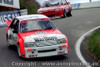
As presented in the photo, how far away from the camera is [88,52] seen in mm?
10375

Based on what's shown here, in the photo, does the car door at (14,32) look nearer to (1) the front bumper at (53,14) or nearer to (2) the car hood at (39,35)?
(2) the car hood at (39,35)

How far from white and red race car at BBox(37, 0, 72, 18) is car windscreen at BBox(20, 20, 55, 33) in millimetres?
11718

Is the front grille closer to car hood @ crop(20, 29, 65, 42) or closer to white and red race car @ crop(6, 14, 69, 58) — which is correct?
white and red race car @ crop(6, 14, 69, 58)

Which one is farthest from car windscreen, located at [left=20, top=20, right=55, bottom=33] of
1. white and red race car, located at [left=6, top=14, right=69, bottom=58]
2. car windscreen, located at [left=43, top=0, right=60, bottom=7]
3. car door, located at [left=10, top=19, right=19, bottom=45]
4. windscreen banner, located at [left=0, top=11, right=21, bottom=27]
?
car windscreen, located at [left=43, top=0, right=60, bottom=7]

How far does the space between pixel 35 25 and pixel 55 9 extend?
12.1 meters

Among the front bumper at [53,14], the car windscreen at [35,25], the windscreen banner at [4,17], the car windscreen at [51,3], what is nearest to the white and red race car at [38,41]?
the car windscreen at [35,25]

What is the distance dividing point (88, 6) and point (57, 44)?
94.0ft

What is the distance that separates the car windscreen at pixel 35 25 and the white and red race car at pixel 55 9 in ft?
38.4

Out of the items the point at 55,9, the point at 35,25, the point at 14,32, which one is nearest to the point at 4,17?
the point at 55,9

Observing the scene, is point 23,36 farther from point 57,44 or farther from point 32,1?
point 32,1

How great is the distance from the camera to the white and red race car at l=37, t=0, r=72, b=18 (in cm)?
2200

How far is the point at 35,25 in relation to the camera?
10.1m

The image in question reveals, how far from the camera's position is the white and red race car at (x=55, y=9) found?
2200 cm

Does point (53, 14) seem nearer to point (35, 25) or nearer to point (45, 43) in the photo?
point (35, 25)
